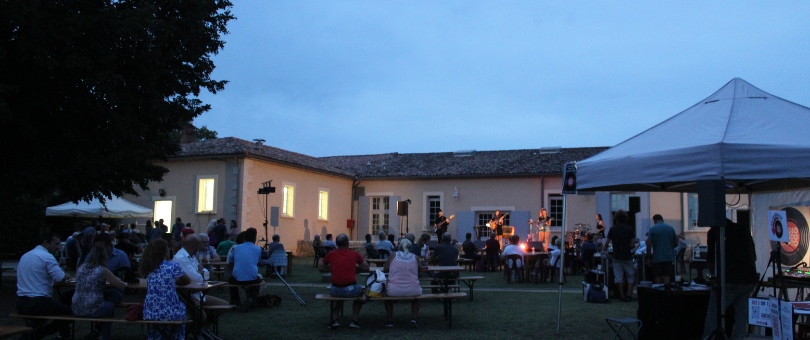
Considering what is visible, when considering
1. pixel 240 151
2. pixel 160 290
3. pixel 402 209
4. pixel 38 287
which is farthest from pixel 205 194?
pixel 160 290

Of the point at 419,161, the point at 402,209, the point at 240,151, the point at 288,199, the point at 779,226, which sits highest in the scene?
the point at 419,161

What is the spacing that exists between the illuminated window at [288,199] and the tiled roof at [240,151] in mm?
971

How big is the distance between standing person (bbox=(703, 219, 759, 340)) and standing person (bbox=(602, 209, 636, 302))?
358 cm

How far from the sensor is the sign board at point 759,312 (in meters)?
5.57

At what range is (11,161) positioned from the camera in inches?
389

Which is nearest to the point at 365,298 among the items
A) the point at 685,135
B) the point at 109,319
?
the point at 109,319

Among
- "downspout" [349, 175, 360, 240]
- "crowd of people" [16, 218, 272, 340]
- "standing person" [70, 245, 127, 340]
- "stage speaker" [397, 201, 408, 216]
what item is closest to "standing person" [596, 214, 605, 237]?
"stage speaker" [397, 201, 408, 216]

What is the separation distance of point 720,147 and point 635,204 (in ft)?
58.4

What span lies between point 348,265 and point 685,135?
399cm

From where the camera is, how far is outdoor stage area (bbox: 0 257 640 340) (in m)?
7.05

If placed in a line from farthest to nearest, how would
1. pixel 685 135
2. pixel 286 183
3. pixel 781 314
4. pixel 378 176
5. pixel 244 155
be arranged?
pixel 378 176
pixel 286 183
pixel 244 155
pixel 685 135
pixel 781 314

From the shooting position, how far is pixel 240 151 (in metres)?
20.6

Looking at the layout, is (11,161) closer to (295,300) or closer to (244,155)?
(295,300)

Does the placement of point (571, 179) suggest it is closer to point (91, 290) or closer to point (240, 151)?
point (91, 290)
